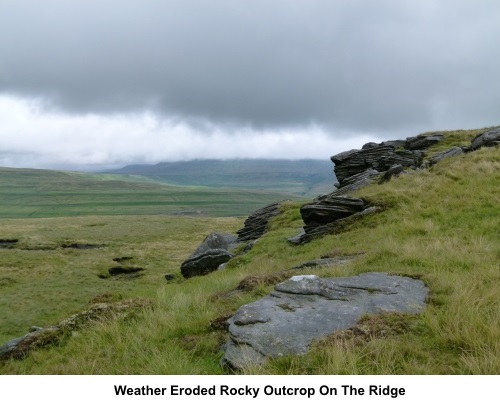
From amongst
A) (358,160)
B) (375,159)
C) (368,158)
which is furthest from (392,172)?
(358,160)

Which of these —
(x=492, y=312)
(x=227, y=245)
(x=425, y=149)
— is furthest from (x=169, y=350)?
(x=425, y=149)

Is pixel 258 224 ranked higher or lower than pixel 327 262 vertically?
lower

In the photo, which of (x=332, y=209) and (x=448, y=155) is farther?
(x=448, y=155)

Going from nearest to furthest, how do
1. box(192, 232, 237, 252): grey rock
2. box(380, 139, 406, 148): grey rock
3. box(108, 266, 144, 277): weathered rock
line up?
box(192, 232, 237, 252): grey rock < box(380, 139, 406, 148): grey rock < box(108, 266, 144, 277): weathered rock

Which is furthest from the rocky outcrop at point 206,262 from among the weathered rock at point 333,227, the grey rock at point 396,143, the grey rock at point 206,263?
the grey rock at point 396,143

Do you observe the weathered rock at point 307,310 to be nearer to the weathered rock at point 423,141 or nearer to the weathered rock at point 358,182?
the weathered rock at point 358,182

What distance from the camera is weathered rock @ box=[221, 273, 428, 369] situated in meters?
7.29

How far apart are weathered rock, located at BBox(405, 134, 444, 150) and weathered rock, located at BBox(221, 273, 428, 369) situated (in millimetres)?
43101

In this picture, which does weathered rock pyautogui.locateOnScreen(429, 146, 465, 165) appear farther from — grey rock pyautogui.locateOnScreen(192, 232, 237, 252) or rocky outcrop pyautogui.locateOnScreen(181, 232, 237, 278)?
grey rock pyautogui.locateOnScreen(192, 232, 237, 252)

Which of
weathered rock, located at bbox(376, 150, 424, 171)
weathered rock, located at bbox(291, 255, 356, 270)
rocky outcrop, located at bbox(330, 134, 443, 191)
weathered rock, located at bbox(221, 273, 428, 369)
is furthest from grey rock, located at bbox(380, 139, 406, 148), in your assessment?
weathered rock, located at bbox(221, 273, 428, 369)

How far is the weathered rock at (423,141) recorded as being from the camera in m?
49.2

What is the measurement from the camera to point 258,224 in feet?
155

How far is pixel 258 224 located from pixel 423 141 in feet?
76.3

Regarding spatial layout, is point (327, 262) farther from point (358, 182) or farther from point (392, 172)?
point (358, 182)
